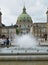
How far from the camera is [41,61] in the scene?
698cm

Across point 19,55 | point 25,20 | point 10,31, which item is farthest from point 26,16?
point 19,55

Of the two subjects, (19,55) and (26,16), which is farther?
(26,16)

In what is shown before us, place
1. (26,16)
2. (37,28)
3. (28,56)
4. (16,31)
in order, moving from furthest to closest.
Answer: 1. (26,16)
2. (16,31)
3. (37,28)
4. (28,56)

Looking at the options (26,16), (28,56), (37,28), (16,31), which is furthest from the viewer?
(26,16)

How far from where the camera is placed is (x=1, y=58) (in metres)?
6.97

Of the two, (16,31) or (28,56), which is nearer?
(28,56)

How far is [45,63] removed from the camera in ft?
22.8

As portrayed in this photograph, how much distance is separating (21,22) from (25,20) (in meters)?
3.34

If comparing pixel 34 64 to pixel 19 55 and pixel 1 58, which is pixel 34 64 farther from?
pixel 1 58

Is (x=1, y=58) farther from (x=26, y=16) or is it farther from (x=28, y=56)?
(x=26, y=16)

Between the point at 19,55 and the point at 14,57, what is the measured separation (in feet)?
0.70

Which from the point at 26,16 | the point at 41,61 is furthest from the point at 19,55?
the point at 26,16

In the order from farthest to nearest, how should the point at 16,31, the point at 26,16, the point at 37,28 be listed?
the point at 26,16 → the point at 16,31 → the point at 37,28

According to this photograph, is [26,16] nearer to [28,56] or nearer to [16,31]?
[16,31]
